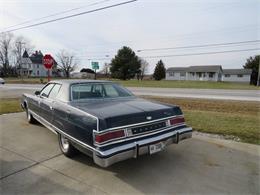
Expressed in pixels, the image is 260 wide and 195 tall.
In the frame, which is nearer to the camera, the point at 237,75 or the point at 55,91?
the point at 55,91

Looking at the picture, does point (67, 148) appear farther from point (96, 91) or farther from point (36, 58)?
point (36, 58)

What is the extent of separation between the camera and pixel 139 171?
3068 mm

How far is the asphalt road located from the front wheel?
11 centimetres

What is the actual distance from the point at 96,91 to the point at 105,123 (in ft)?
5.50

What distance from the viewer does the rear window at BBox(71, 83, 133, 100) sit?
378cm

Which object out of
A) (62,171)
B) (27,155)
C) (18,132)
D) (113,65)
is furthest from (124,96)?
(113,65)

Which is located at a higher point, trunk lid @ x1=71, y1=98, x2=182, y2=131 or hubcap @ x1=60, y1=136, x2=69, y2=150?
trunk lid @ x1=71, y1=98, x2=182, y2=131

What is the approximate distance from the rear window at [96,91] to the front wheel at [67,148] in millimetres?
823

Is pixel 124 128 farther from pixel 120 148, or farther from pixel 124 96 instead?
pixel 124 96

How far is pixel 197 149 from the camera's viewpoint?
13.2 ft

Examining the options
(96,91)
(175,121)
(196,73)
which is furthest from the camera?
(196,73)

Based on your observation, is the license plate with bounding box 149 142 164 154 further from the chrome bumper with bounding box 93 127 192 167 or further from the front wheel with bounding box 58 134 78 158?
the front wheel with bounding box 58 134 78 158

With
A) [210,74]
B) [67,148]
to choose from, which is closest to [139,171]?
[67,148]

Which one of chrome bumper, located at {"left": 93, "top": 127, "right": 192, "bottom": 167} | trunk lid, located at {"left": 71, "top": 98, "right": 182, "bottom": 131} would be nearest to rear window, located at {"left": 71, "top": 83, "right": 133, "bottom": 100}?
trunk lid, located at {"left": 71, "top": 98, "right": 182, "bottom": 131}
